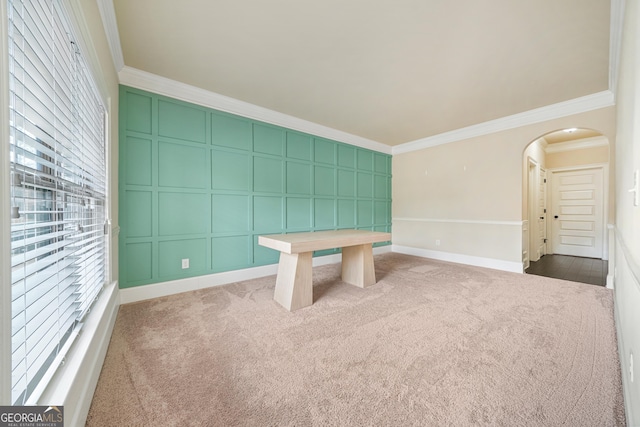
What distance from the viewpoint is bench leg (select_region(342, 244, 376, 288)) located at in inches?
114

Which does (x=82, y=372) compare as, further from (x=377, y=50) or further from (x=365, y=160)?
(x=365, y=160)

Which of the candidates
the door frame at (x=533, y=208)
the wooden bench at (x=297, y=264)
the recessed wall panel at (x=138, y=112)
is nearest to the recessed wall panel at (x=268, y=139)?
the recessed wall panel at (x=138, y=112)

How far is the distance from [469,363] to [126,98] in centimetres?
380

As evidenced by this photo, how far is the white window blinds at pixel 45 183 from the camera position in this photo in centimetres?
71

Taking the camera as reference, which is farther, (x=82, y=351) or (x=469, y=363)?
(x=469, y=363)

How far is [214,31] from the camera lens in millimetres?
1923

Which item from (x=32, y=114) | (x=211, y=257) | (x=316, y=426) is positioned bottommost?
(x=316, y=426)

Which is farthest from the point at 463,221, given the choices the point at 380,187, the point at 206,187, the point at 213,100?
the point at 213,100

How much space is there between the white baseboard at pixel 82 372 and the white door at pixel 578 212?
766 cm

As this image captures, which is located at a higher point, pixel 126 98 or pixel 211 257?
pixel 126 98

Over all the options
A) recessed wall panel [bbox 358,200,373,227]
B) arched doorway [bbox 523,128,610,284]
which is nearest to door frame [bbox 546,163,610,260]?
arched doorway [bbox 523,128,610,284]

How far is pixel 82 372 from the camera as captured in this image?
1.09 metres

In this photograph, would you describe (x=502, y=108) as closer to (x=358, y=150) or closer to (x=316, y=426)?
(x=358, y=150)

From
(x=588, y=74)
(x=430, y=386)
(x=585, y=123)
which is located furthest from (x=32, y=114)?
(x=585, y=123)
